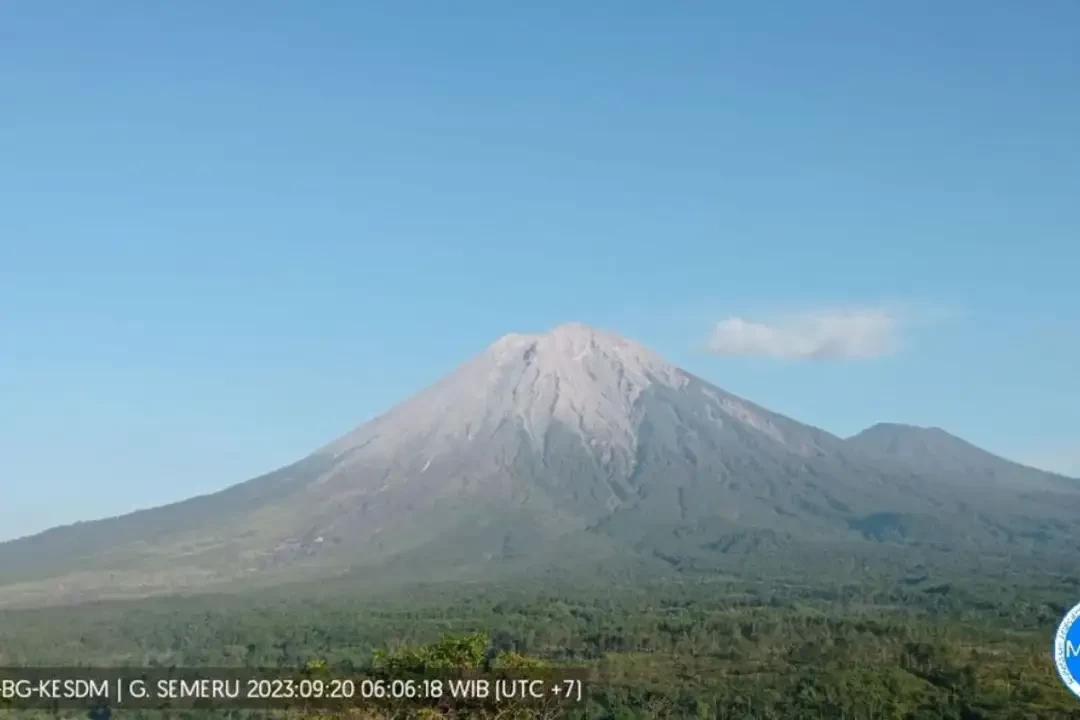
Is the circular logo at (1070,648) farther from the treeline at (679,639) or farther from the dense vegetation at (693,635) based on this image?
the dense vegetation at (693,635)

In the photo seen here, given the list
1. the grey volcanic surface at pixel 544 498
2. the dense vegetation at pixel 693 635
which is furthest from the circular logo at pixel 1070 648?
the grey volcanic surface at pixel 544 498

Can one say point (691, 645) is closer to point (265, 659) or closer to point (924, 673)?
point (924, 673)

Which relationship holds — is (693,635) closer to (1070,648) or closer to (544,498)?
(1070,648)

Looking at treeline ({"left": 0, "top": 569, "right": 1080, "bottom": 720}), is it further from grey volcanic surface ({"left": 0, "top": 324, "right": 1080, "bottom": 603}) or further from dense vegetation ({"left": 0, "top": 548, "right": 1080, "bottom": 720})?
grey volcanic surface ({"left": 0, "top": 324, "right": 1080, "bottom": 603})

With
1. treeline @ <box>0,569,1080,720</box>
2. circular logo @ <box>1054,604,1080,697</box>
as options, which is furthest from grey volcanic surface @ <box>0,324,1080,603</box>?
circular logo @ <box>1054,604,1080,697</box>

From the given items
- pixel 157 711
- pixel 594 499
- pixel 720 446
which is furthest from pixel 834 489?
pixel 157 711

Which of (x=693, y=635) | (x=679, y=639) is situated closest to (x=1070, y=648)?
(x=679, y=639)
